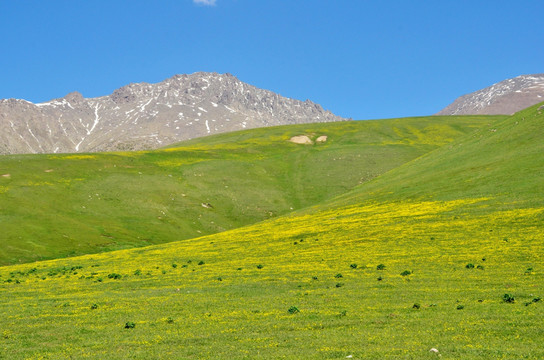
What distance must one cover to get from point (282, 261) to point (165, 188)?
230ft

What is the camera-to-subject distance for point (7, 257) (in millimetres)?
64250

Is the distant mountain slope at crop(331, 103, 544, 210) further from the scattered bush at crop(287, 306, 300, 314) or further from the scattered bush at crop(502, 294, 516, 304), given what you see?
the scattered bush at crop(287, 306, 300, 314)

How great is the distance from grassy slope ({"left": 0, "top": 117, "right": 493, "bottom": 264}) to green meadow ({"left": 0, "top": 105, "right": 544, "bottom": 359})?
0.56 meters

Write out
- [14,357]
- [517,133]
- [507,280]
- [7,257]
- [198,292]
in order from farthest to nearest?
[517,133]
[7,257]
[198,292]
[507,280]
[14,357]

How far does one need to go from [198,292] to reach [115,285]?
9447 mm

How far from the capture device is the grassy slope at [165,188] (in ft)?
257

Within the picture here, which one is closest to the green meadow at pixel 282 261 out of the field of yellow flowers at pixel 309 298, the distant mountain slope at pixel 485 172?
the field of yellow flowers at pixel 309 298

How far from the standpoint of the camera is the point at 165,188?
365ft

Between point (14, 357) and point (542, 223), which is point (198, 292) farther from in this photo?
point (542, 223)

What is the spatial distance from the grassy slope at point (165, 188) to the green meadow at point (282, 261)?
56 cm

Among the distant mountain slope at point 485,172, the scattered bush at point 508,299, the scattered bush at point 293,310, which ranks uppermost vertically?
the distant mountain slope at point 485,172

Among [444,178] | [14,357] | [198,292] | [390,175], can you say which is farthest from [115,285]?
[390,175]

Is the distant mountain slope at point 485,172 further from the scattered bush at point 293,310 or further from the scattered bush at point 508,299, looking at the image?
the scattered bush at point 293,310

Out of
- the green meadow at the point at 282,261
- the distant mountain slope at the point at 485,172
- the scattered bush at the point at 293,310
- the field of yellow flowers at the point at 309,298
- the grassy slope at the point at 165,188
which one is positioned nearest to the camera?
the field of yellow flowers at the point at 309,298
